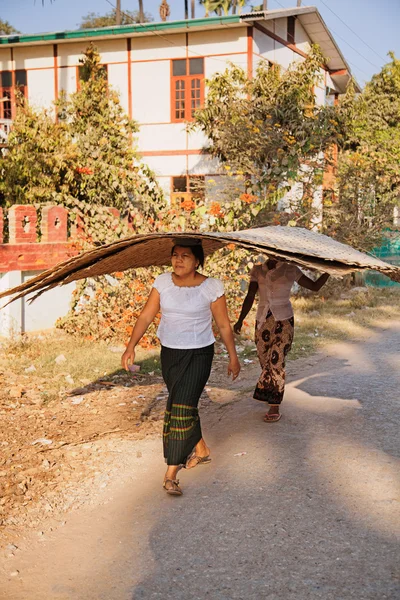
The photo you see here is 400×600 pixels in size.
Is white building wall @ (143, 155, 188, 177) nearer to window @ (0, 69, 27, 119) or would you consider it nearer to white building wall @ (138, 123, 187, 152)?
white building wall @ (138, 123, 187, 152)

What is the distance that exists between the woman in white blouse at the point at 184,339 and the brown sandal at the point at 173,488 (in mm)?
58

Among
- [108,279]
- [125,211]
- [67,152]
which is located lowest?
[108,279]

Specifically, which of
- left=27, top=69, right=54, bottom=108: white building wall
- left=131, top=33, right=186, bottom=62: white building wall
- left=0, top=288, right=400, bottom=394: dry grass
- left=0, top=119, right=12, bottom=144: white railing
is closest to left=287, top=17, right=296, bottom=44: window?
left=131, top=33, right=186, bottom=62: white building wall

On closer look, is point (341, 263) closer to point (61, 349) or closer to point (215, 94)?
point (61, 349)

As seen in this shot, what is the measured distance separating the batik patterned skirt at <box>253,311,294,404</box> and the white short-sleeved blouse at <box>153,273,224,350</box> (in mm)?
1699

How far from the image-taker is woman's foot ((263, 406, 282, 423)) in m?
6.84

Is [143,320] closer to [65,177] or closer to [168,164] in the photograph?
[65,177]

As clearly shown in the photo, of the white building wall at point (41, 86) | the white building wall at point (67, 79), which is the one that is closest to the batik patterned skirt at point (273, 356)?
the white building wall at point (67, 79)

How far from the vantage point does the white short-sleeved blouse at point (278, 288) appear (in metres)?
6.96

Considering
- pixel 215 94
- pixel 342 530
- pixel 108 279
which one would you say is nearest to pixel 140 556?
pixel 342 530

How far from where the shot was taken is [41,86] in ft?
72.8

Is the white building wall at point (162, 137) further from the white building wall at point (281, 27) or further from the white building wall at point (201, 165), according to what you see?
the white building wall at point (281, 27)

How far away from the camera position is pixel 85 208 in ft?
38.0

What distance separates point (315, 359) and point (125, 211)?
413cm
